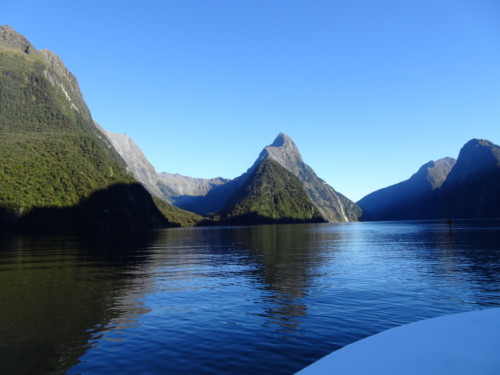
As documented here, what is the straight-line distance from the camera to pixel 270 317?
22.7 m

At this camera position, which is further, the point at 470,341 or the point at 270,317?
the point at 270,317

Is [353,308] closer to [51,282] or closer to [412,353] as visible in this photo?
[412,353]

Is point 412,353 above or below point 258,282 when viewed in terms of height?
above

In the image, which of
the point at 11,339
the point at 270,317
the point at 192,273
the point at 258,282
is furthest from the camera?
the point at 192,273

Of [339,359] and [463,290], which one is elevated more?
[339,359]

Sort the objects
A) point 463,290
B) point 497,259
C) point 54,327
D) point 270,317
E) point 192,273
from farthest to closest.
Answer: point 497,259, point 192,273, point 463,290, point 270,317, point 54,327

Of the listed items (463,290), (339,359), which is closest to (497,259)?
(463,290)

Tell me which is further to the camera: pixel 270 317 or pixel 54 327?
pixel 270 317

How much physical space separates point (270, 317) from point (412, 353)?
1231cm

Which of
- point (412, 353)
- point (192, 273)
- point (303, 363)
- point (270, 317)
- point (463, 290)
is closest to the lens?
point (412, 353)

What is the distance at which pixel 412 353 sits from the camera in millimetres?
11492

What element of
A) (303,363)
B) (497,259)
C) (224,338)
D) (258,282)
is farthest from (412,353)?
(497,259)

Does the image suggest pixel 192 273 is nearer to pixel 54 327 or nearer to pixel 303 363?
pixel 54 327

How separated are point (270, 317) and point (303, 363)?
7.98m
